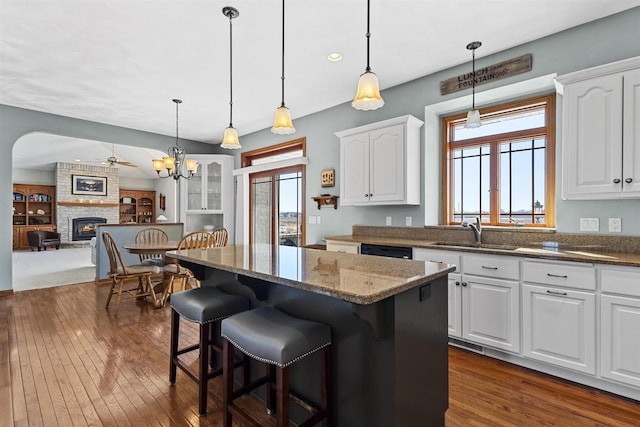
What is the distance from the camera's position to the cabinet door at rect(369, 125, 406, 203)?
3349 mm

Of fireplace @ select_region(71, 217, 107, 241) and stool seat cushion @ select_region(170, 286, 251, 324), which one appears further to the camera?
fireplace @ select_region(71, 217, 107, 241)

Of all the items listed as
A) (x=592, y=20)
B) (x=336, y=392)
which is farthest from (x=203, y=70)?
(x=592, y=20)

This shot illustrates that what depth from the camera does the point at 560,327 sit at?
85.3 inches

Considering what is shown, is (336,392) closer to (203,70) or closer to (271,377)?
(271,377)

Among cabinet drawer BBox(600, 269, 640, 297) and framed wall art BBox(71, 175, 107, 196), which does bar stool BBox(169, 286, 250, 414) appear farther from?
framed wall art BBox(71, 175, 107, 196)

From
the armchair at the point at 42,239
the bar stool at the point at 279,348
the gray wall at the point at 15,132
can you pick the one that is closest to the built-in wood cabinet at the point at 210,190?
the gray wall at the point at 15,132

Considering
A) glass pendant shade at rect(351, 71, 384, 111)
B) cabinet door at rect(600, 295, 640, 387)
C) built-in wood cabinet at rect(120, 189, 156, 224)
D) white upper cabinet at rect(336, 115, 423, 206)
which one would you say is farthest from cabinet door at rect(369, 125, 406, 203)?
built-in wood cabinet at rect(120, 189, 156, 224)

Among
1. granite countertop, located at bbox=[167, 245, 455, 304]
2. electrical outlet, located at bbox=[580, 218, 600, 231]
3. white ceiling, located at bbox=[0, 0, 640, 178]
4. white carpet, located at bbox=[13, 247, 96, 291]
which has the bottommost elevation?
white carpet, located at bbox=[13, 247, 96, 291]

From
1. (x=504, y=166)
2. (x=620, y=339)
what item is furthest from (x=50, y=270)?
(x=620, y=339)

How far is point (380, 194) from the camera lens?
3516mm

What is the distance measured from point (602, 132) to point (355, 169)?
2206 millimetres

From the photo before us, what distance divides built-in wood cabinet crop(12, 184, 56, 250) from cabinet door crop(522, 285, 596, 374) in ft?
44.7

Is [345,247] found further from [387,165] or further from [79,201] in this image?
A: [79,201]

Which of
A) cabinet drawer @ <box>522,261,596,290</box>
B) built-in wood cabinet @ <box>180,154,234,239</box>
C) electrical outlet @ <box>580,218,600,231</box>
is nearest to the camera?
cabinet drawer @ <box>522,261,596,290</box>
